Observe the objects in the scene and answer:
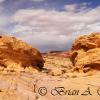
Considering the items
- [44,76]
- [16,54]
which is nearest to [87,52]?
[16,54]

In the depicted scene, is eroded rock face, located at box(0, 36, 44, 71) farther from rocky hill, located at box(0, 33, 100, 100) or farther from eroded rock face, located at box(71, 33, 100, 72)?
eroded rock face, located at box(71, 33, 100, 72)

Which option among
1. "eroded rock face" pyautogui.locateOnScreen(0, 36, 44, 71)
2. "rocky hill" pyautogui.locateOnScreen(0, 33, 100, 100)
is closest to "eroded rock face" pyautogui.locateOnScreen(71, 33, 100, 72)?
"rocky hill" pyautogui.locateOnScreen(0, 33, 100, 100)

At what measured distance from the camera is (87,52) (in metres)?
25.4

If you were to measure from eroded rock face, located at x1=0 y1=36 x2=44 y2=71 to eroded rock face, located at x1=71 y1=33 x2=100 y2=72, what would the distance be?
3364 mm

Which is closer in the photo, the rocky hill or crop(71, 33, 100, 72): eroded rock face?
the rocky hill

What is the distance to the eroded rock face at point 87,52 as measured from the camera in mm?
23761

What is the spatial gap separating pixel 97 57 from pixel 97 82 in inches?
218

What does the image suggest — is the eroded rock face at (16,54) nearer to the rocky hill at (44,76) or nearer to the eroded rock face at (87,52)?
the rocky hill at (44,76)

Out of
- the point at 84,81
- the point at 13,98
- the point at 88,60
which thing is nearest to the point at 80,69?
the point at 88,60

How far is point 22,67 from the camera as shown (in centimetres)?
2484

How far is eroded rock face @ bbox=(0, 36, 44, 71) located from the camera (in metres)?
24.8

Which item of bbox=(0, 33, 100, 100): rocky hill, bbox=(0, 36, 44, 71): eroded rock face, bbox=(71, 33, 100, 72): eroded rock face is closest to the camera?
bbox=(0, 33, 100, 100): rocky hill

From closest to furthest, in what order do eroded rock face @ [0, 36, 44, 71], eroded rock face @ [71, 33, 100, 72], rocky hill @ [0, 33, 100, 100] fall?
1. rocky hill @ [0, 33, 100, 100]
2. eroded rock face @ [71, 33, 100, 72]
3. eroded rock face @ [0, 36, 44, 71]

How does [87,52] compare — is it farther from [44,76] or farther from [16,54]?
[44,76]
